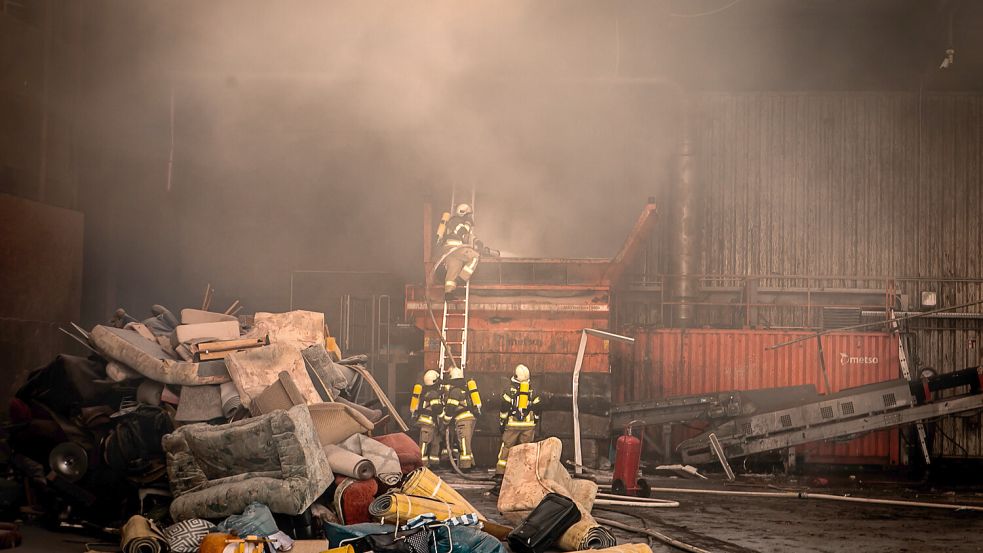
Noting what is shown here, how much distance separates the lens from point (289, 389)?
762cm

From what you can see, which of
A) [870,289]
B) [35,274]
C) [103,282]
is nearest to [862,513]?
[870,289]

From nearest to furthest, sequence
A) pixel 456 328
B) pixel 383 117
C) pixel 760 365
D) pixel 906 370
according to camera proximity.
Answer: pixel 456 328, pixel 906 370, pixel 760 365, pixel 383 117

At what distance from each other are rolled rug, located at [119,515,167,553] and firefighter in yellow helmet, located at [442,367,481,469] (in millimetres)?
4802

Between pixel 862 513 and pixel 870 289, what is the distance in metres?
7.49

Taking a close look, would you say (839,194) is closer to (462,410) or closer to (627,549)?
(462,410)

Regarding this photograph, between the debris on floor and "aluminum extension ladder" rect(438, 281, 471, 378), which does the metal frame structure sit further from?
the debris on floor

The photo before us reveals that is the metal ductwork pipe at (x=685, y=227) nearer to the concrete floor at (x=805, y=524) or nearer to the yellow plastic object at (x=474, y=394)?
the yellow plastic object at (x=474, y=394)

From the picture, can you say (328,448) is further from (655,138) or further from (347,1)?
(655,138)

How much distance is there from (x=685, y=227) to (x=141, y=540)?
1017 centimetres

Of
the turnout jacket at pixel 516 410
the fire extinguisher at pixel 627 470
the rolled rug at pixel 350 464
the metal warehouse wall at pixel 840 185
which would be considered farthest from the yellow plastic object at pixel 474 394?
the metal warehouse wall at pixel 840 185

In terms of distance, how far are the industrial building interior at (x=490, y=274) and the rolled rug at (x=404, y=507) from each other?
0.02 meters

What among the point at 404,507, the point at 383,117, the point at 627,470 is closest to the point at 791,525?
the point at 627,470

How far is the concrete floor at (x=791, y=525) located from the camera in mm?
6824

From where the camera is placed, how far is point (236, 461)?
6.70m
